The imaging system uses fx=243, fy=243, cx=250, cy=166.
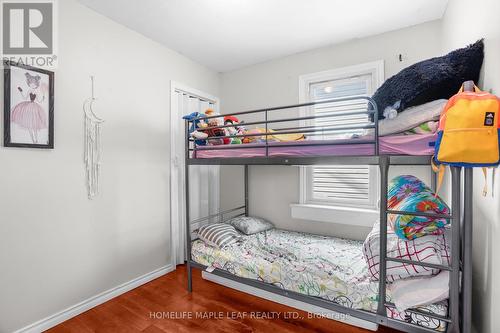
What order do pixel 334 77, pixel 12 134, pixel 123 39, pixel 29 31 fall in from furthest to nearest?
pixel 334 77, pixel 123 39, pixel 29 31, pixel 12 134

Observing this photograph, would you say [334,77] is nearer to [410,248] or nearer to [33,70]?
[410,248]

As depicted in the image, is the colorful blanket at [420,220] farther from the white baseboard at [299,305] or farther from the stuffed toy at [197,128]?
the stuffed toy at [197,128]

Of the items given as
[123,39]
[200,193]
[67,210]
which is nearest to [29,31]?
[123,39]

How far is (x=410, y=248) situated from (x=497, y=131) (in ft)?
2.35

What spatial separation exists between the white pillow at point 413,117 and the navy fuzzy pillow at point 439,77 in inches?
1.5

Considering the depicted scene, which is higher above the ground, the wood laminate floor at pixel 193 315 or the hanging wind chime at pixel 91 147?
→ the hanging wind chime at pixel 91 147

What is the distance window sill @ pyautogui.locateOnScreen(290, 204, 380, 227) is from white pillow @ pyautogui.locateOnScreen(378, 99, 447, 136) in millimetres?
1258

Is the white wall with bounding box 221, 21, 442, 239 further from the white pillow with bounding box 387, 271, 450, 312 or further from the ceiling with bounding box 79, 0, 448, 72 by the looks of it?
the white pillow with bounding box 387, 271, 450, 312

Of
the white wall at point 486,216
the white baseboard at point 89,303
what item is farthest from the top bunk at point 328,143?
the white baseboard at point 89,303

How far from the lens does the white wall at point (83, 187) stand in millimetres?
1703

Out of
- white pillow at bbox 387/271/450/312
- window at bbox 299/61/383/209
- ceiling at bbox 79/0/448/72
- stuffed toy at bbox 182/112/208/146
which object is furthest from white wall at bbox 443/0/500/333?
stuffed toy at bbox 182/112/208/146

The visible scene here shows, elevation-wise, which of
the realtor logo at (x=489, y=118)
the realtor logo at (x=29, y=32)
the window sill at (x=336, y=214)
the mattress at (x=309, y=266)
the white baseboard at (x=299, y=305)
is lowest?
the white baseboard at (x=299, y=305)

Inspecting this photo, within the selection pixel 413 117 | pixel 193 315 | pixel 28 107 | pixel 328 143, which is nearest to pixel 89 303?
pixel 193 315

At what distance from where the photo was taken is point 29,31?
1776mm
